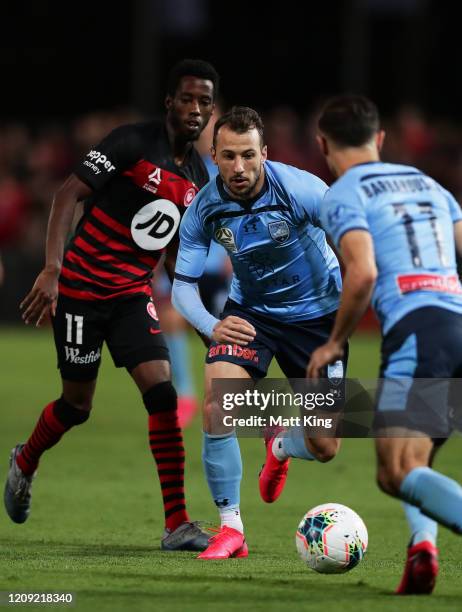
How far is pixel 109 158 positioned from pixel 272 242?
950 mm

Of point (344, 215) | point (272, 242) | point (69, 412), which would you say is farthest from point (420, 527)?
point (69, 412)

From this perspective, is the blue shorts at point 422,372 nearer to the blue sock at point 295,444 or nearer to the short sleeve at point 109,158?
the blue sock at point 295,444

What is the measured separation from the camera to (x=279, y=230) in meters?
6.46

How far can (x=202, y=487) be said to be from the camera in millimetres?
8805

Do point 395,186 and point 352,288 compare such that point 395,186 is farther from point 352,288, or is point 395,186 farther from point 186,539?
point 186,539

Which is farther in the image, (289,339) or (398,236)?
(289,339)

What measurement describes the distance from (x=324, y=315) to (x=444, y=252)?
1569mm

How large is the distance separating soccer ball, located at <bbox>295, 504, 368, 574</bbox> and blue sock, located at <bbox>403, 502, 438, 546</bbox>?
70 cm

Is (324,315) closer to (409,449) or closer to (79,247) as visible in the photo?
(79,247)

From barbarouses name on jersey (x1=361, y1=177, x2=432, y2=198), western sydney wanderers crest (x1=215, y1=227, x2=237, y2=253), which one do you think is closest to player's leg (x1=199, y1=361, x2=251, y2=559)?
western sydney wanderers crest (x1=215, y1=227, x2=237, y2=253)

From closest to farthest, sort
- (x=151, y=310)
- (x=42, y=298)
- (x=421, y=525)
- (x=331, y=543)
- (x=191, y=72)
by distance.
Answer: (x=421, y=525), (x=331, y=543), (x=42, y=298), (x=191, y=72), (x=151, y=310)

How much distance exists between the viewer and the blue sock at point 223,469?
655cm

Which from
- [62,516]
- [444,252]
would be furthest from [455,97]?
[444,252]

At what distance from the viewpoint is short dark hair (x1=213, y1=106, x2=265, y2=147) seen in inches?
247
